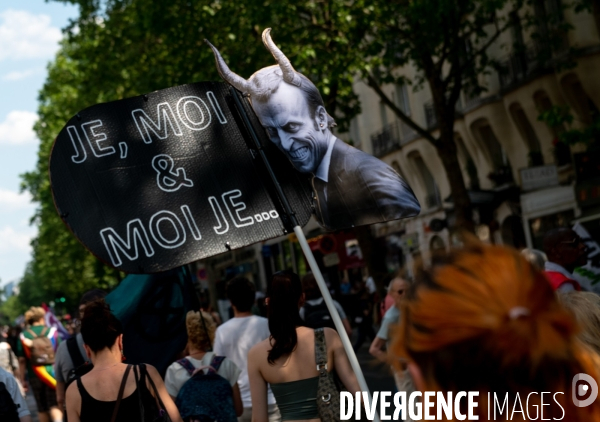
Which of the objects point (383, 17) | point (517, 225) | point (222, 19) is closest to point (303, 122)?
point (383, 17)

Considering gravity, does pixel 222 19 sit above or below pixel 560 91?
above

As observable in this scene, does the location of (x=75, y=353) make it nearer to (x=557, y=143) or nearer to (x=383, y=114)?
(x=557, y=143)

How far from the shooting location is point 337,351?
16.4 feet

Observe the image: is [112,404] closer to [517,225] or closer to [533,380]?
[533,380]

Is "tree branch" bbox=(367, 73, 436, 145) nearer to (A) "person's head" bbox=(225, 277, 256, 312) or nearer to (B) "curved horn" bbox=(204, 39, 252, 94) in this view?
(A) "person's head" bbox=(225, 277, 256, 312)

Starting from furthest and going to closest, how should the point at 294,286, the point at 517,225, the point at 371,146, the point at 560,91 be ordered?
the point at 371,146 < the point at 517,225 < the point at 560,91 < the point at 294,286

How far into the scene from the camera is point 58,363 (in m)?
7.84

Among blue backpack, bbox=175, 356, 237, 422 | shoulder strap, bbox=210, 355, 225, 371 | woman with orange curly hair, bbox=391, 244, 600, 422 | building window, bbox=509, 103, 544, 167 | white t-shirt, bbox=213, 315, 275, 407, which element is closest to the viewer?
woman with orange curly hair, bbox=391, 244, 600, 422

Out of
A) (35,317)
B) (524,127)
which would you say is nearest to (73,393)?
(35,317)

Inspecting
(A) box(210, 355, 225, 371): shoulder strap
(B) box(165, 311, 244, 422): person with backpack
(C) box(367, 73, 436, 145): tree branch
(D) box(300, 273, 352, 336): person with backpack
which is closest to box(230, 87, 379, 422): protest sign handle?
(B) box(165, 311, 244, 422): person with backpack

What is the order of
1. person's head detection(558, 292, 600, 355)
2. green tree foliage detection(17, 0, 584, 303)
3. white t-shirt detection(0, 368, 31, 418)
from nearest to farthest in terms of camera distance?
person's head detection(558, 292, 600, 355) < white t-shirt detection(0, 368, 31, 418) < green tree foliage detection(17, 0, 584, 303)

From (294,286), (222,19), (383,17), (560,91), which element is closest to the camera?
(294,286)

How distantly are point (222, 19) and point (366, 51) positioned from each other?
352 centimetres

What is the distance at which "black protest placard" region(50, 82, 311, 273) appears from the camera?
15.3 ft
